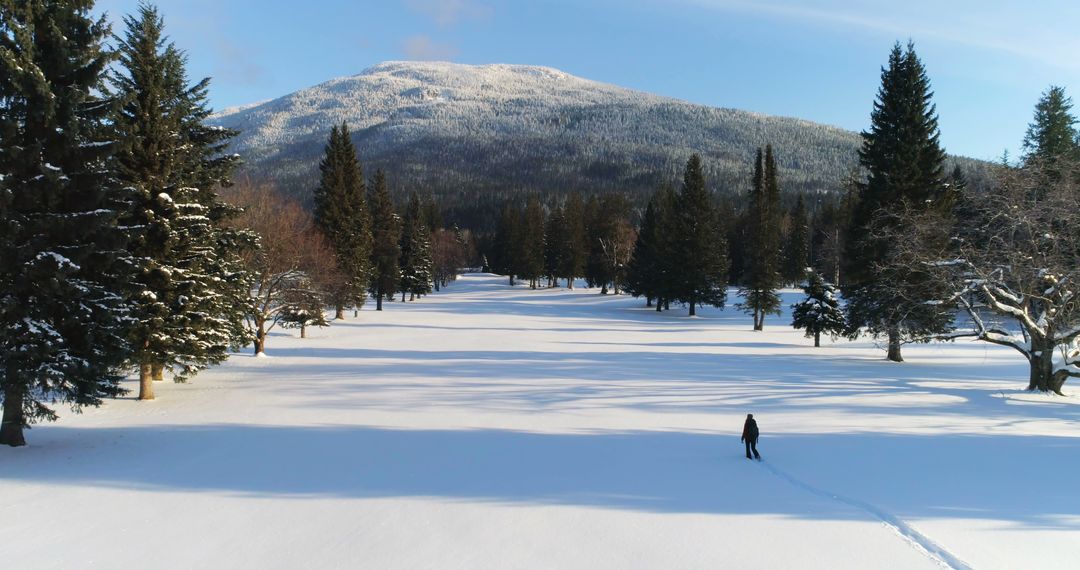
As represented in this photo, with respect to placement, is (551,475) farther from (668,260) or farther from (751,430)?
(668,260)

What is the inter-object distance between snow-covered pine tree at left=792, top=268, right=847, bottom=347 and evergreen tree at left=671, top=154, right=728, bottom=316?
18983 millimetres

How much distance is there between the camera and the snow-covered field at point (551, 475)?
7.59 meters

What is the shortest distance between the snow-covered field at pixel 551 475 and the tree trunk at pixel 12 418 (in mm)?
386

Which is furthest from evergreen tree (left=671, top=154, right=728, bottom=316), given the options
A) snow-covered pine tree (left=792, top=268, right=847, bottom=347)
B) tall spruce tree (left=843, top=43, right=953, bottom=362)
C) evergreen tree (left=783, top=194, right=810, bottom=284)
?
evergreen tree (left=783, top=194, right=810, bottom=284)

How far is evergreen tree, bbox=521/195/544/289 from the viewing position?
9244cm

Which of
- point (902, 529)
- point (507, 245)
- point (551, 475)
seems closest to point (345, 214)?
point (551, 475)

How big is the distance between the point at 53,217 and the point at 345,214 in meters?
37.1

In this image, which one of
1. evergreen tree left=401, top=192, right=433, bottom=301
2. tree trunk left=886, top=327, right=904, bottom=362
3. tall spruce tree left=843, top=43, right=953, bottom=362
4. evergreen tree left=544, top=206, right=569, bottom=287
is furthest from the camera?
evergreen tree left=544, top=206, right=569, bottom=287

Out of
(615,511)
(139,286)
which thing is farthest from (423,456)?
(139,286)

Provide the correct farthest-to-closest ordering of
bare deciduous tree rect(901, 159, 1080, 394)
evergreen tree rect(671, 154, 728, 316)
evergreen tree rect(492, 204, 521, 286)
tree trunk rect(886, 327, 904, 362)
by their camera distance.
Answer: evergreen tree rect(492, 204, 521, 286) < evergreen tree rect(671, 154, 728, 316) < tree trunk rect(886, 327, 904, 362) < bare deciduous tree rect(901, 159, 1080, 394)

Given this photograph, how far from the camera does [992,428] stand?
14266mm

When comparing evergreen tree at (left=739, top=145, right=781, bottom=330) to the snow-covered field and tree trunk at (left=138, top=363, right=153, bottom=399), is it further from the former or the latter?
tree trunk at (left=138, top=363, right=153, bottom=399)

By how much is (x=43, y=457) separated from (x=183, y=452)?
255 centimetres

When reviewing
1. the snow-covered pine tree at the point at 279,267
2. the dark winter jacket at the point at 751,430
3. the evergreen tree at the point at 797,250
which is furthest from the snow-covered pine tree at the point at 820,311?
the evergreen tree at the point at 797,250
